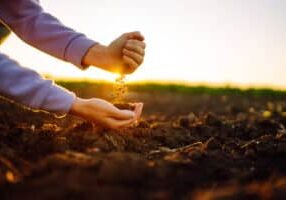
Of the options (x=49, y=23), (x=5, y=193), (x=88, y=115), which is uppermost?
(x=49, y=23)

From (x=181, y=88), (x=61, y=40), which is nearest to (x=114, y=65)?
(x=61, y=40)

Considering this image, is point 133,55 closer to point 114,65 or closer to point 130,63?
point 130,63

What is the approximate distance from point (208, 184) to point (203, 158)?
0.45 m

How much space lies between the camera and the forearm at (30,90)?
8.84ft

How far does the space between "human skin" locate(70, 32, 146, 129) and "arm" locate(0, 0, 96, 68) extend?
0.24ft

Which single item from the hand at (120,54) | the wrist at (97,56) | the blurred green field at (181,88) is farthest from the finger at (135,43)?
the blurred green field at (181,88)

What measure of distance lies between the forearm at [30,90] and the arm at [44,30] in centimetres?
64

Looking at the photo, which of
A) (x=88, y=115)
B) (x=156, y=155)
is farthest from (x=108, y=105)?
(x=156, y=155)

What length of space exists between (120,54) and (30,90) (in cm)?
76

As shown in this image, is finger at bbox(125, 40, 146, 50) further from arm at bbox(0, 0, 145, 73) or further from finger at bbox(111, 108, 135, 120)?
finger at bbox(111, 108, 135, 120)

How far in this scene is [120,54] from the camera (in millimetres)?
3377

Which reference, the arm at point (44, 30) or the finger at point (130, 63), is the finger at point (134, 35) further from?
the arm at point (44, 30)

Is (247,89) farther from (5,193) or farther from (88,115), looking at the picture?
(5,193)

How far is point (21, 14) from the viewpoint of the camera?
3.50 m
